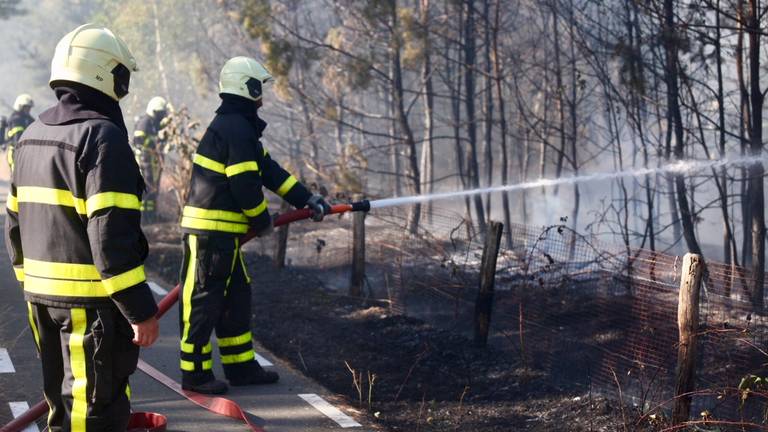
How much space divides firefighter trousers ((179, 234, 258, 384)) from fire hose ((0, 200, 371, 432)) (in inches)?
5.3

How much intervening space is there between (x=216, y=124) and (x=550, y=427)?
2.73 meters

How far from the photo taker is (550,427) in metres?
5.59

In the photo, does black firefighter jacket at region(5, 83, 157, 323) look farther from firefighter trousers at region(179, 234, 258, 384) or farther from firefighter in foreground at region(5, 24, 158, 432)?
firefighter trousers at region(179, 234, 258, 384)

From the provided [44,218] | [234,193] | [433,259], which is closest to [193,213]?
[234,193]

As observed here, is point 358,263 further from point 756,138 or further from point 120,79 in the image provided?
point 120,79

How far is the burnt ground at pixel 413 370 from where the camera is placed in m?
5.75

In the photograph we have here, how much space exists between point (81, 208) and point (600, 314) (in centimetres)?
503

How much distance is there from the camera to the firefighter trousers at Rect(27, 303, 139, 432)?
3748 mm

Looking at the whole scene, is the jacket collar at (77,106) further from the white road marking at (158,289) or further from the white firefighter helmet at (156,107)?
the white firefighter helmet at (156,107)

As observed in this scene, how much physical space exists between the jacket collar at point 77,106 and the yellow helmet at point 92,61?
0.03m

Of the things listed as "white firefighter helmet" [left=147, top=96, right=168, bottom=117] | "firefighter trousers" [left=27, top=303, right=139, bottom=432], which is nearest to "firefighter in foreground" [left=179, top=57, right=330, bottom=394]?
"firefighter trousers" [left=27, top=303, right=139, bottom=432]

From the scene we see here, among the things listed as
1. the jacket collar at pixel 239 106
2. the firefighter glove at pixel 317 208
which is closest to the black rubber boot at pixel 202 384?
the firefighter glove at pixel 317 208

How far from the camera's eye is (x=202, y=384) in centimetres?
589

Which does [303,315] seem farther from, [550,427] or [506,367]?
[550,427]
